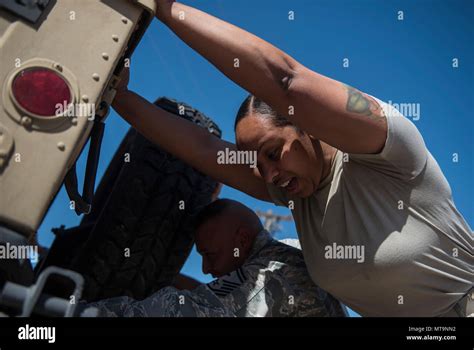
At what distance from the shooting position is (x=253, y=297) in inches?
87.2

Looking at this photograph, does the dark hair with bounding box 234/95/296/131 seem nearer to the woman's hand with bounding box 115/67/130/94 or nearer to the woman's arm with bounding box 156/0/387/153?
the woman's arm with bounding box 156/0/387/153

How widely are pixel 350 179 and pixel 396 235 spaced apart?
252 millimetres

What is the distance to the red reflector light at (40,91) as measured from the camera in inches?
58.6

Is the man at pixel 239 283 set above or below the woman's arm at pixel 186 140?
below

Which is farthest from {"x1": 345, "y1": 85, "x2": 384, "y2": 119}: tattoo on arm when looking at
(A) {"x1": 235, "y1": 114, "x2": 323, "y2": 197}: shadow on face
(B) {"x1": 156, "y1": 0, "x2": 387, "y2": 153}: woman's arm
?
(A) {"x1": 235, "y1": 114, "x2": 323, "y2": 197}: shadow on face

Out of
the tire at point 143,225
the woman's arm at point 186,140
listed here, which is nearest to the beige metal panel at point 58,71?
the woman's arm at point 186,140

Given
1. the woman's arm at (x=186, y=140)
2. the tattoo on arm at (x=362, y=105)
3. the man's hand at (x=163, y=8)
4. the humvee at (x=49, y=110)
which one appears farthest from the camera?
the woman's arm at (x=186, y=140)

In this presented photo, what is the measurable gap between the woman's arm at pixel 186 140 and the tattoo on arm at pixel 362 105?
0.65 m

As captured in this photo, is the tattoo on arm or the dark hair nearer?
the tattoo on arm

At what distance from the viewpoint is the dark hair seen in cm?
224

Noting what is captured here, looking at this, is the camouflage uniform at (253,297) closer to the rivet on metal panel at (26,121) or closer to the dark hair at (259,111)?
the dark hair at (259,111)

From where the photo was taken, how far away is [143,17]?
1784 mm
